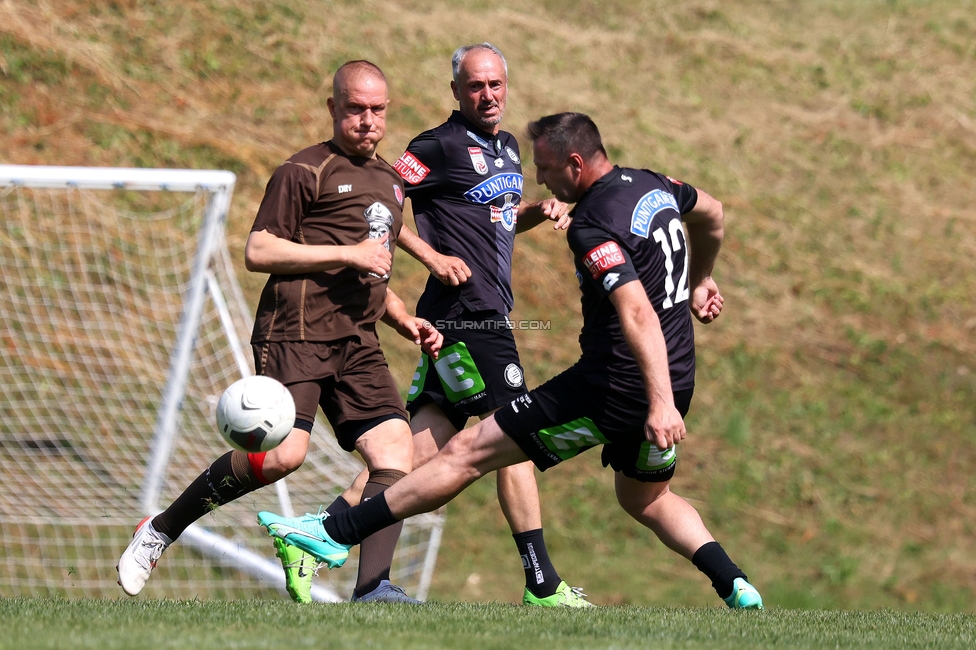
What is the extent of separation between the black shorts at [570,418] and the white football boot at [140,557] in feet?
5.78

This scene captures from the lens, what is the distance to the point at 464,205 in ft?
19.8

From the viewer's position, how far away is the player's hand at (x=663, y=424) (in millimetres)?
4582

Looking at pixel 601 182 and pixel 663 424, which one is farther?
pixel 601 182

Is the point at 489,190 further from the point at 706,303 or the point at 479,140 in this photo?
the point at 706,303

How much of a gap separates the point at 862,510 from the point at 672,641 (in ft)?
23.3

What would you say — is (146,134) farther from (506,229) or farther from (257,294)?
(506,229)

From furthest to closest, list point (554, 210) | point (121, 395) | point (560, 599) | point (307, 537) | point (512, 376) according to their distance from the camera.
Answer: point (121, 395) → point (554, 210) → point (512, 376) → point (560, 599) → point (307, 537)

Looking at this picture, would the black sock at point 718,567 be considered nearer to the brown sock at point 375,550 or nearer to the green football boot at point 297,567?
the brown sock at point 375,550

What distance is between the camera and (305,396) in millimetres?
5125

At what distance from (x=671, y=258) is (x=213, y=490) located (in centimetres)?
235

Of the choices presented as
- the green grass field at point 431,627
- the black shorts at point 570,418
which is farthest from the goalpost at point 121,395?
the black shorts at point 570,418

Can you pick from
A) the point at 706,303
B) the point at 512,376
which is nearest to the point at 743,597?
the point at 706,303

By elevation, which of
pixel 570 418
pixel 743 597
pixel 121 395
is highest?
pixel 570 418

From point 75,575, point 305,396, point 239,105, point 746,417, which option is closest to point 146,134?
point 239,105
